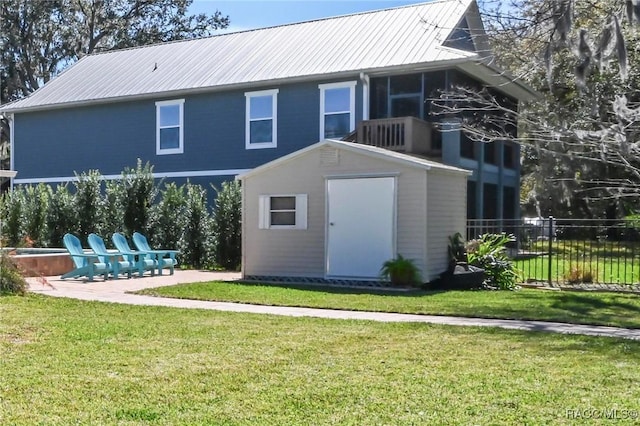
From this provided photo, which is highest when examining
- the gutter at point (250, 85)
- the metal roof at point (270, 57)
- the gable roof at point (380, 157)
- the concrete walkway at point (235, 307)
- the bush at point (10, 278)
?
the metal roof at point (270, 57)

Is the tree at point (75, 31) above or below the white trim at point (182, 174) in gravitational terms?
above

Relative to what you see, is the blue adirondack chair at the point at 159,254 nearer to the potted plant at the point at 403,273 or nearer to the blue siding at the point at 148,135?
the potted plant at the point at 403,273

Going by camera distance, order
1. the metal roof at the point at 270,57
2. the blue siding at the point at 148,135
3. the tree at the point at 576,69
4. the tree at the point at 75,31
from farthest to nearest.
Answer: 1. the tree at the point at 75,31
2. the blue siding at the point at 148,135
3. the metal roof at the point at 270,57
4. the tree at the point at 576,69

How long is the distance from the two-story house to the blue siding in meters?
0.04

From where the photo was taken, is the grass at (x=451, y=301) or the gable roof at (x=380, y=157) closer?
the grass at (x=451, y=301)

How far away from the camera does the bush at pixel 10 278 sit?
445 inches

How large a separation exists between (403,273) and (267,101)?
9618mm

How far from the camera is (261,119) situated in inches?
843

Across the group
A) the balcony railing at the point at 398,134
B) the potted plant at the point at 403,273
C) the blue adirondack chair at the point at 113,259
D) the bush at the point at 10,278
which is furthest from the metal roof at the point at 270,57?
the bush at the point at 10,278

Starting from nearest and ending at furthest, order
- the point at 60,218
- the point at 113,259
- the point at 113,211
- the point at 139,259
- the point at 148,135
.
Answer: the point at 113,259 < the point at 139,259 < the point at 113,211 < the point at 60,218 < the point at 148,135

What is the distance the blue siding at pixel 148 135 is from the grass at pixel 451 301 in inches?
315

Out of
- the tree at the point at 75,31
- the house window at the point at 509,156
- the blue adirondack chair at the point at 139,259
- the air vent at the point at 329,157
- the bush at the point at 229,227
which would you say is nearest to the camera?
the air vent at the point at 329,157

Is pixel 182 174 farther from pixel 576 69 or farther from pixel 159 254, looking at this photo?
pixel 576 69

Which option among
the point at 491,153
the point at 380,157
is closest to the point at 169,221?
the point at 380,157
